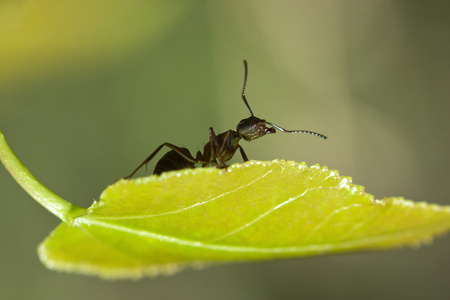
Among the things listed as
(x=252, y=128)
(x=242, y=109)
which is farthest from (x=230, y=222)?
(x=242, y=109)

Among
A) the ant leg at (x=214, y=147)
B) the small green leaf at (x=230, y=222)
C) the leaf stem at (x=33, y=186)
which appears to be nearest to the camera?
the small green leaf at (x=230, y=222)

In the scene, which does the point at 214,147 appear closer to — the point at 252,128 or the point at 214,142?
the point at 214,142

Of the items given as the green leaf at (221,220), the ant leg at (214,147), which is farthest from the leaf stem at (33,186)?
the ant leg at (214,147)

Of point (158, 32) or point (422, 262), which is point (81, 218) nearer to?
point (158, 32)

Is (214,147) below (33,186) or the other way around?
below

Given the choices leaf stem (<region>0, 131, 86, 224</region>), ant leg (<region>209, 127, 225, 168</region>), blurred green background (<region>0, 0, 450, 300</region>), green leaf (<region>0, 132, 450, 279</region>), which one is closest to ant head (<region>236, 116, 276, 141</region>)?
ant leg (<region>209, 127, 225, 168</region>)

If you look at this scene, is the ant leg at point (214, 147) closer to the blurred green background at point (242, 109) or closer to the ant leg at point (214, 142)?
the ant leg at point (214, 142)
